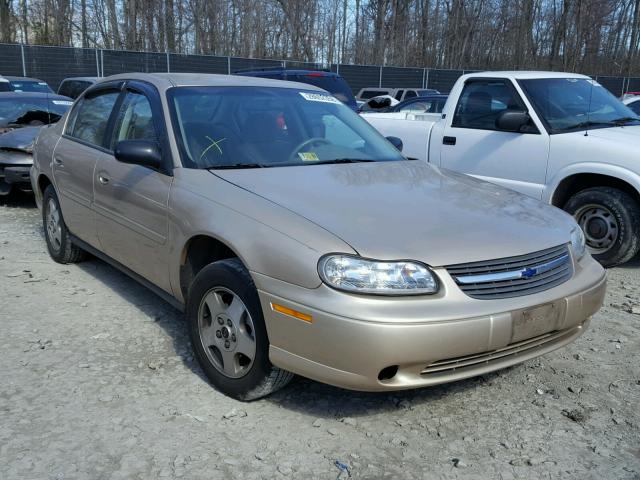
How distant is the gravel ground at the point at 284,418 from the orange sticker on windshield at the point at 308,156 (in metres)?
1.38

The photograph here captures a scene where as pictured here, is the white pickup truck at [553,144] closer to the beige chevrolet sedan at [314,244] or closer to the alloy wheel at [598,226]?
the alloy wheel at [598,226]

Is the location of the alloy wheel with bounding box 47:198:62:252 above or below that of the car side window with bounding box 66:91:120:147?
below

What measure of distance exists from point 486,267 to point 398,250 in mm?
439

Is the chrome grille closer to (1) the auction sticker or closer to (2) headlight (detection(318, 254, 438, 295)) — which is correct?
(2) headlight (detection(318, 254, 438, 295))

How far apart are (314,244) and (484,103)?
15.1ft

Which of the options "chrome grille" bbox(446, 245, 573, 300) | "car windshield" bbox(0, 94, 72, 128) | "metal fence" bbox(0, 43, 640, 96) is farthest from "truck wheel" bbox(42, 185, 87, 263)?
"metal fence" bbox(0, 43, 640, 96)

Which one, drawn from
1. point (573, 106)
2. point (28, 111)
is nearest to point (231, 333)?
point (573, 106)

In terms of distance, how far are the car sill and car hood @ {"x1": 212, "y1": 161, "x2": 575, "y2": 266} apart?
0.85 m

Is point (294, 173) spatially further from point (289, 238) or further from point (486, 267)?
point (486, 267)

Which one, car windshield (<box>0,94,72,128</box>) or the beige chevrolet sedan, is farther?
car windshield (<box>0,94,72,128</box>)

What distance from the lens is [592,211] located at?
6.00 meters

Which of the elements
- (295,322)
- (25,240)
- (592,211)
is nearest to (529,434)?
(295,322)

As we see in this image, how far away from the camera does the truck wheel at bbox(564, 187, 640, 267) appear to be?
5.70 metres

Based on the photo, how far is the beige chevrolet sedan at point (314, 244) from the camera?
110 inches
